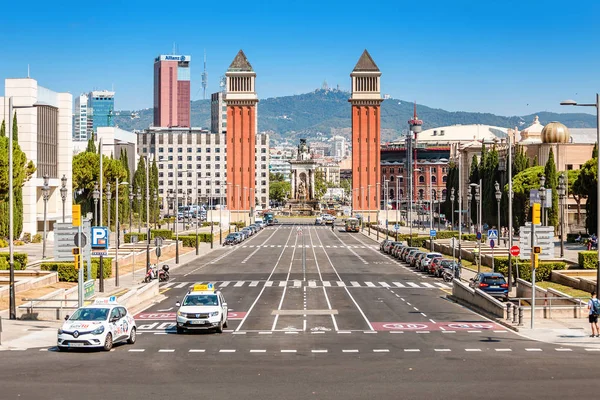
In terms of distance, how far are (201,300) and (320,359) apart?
338 inches

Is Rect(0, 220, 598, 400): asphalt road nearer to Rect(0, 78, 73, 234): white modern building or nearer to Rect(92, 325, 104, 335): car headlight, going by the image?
Rect(92, 325, 104, 335): car headlight

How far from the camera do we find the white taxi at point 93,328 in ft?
95.0

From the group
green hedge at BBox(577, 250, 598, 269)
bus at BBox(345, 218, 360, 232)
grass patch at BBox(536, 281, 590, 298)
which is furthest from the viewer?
bus at BBox(345, 218, 360, 232)

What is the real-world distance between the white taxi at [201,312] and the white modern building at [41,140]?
199 feet

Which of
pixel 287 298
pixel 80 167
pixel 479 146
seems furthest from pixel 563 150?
pixel 287 298

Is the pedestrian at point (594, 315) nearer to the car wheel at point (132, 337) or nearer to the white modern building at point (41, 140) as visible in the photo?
the car wheel at point (132, 337)

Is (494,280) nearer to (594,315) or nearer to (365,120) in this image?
(594,315)

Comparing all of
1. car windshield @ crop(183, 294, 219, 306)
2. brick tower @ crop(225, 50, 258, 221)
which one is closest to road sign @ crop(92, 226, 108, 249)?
car windshield @ crop(183, 294, 219, 306)

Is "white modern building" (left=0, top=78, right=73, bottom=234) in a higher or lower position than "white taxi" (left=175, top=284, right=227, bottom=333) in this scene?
higher

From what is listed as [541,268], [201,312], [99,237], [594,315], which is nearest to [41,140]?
[99,237]

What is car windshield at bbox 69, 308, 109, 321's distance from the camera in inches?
1162

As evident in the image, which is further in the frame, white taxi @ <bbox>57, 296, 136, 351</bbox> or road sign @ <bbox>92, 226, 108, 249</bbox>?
road sign @ <bbox>92, 226, 108, 249</bbox>

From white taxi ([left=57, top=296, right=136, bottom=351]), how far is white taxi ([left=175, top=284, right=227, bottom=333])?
13.1 feet

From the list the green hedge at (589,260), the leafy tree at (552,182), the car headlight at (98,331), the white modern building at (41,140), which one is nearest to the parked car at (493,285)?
the green hedge at (589,260)
